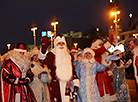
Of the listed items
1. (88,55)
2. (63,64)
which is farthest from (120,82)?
(63,64)

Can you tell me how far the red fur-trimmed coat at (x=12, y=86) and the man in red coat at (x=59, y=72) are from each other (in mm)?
589

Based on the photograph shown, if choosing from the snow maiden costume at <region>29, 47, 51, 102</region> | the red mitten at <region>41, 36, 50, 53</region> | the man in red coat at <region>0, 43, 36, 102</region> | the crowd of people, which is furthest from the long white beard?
the snow maiden costume at <region>29, 47, 51, 102</region>

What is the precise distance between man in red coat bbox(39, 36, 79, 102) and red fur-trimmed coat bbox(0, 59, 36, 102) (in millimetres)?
589

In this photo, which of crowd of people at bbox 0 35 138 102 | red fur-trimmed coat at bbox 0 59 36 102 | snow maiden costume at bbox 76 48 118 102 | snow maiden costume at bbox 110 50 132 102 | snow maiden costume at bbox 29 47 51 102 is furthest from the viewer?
snow maiden costume at bbox 110 50 132 102

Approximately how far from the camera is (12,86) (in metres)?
5.02

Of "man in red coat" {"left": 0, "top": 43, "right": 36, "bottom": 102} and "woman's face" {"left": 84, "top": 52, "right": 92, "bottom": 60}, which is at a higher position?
"woman's face" {"left": 84, "top": 52, "right": 92, "bottom": 60}

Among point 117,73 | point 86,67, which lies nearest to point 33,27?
point 117,73

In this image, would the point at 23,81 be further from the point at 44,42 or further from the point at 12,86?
the point at 44,42

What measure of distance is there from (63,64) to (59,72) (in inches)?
8.6

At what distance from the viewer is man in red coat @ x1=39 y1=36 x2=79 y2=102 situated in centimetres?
504

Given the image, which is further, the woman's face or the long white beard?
the woman's face

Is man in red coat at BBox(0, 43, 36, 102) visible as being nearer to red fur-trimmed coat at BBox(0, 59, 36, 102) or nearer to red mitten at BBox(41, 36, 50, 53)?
red fur-trimmed coat at BBox(0, 59, 36, 102)

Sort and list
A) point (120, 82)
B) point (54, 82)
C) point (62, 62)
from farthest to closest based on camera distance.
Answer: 1. point (120, 82)
2. point (62, 62)
3. point (54, 82)

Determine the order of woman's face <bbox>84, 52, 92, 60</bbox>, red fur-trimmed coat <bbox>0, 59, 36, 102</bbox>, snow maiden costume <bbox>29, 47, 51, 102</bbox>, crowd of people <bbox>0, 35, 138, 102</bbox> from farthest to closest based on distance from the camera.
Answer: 1. snow maiden costume <bbox>29, 47, 51, 102</bbox>
2. woman's face <bbox>84, 52, 92, 60</bbox>
3. crowd of people <bbox>0, 35, 138, 102</bbox>
4. red fur-trimmed coat <bbox>0, 59, 36, 102</bbox>
